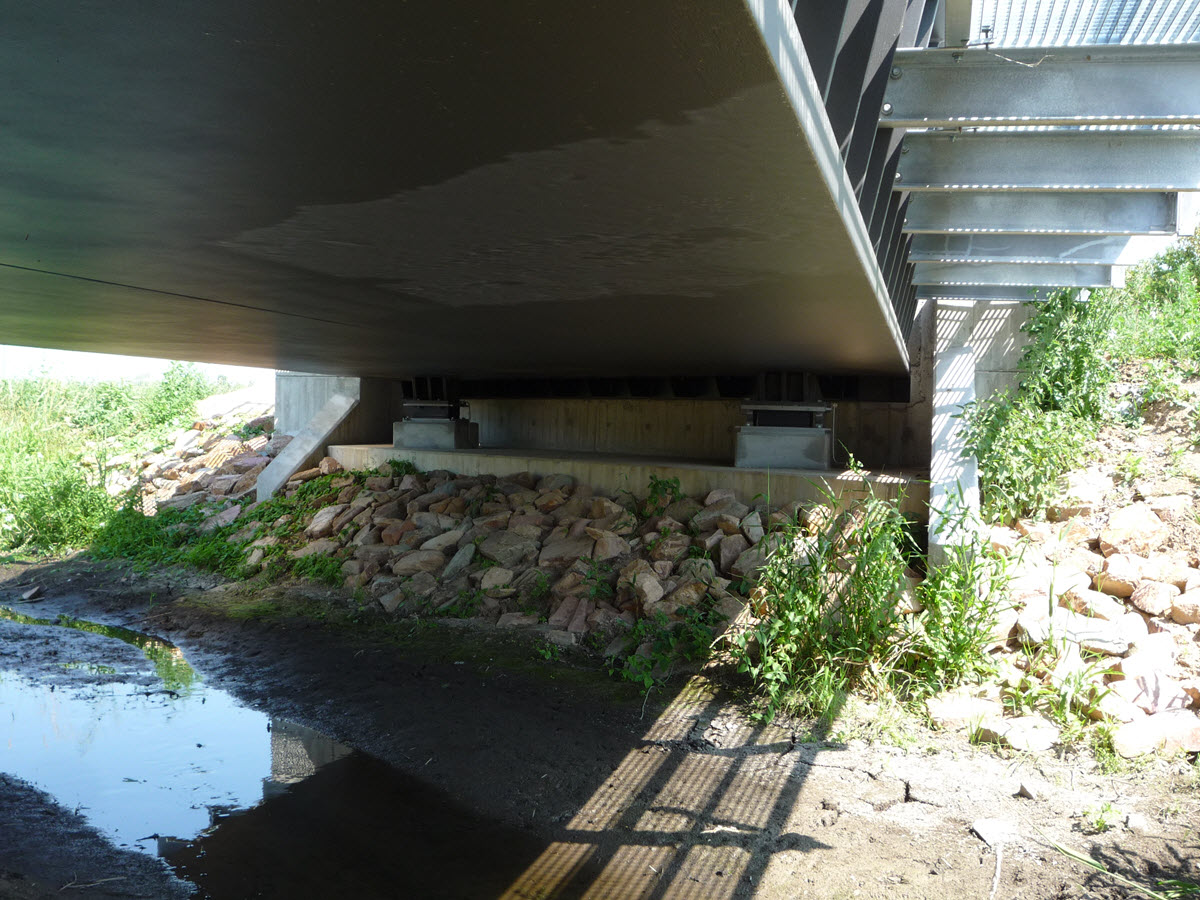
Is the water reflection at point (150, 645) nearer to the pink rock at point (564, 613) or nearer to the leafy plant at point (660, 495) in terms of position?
the pink rock at point (564, 613)

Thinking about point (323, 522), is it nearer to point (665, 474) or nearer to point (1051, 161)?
point (665, 474)

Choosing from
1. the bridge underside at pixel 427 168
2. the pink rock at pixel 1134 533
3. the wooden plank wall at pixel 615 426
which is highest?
the bridge underside at pixel 427 168

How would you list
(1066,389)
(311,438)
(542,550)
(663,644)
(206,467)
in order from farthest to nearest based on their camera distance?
1. (206,467)
2. (311,438)
3. (1066,389)
4. (542,550)
5. (663,644)

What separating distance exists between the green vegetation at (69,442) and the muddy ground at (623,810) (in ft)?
23.6

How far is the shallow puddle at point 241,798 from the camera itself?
13.1ft

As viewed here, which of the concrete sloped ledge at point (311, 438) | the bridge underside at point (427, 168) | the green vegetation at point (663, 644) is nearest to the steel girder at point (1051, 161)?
the bridge underside at point (427, 168)

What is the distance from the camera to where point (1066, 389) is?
346 inches

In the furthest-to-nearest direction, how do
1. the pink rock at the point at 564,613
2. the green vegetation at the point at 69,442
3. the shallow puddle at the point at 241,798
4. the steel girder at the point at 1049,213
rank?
the green vegetation at the point at 69,442
the pink rock at the point at 564,613
the steel girder at the point at 1049,213
the shallow puddle at the point at 241,798

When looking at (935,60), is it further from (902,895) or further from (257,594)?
Result: (257,594)

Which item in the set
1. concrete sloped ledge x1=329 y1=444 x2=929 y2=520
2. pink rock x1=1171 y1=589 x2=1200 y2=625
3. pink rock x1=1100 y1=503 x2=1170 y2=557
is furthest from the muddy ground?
pink rock x1=1100 y1=503 x2=1170 y2=557

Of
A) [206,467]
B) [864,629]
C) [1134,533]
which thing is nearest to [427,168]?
[864,629]

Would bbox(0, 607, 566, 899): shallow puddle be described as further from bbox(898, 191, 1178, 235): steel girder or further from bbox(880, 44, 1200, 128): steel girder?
bbox(898, 191, 1178, 235): steel girder

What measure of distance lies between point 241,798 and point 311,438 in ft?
28.2

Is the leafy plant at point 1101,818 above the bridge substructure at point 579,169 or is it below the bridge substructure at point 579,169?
below
